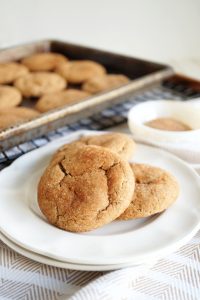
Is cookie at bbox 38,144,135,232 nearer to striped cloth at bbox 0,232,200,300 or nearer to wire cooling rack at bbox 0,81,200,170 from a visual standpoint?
striped cloth at bbox 0,232,200,300

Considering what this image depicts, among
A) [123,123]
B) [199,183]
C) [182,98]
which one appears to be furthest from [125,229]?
[182,98]

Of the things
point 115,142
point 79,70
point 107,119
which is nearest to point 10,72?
point 79,70

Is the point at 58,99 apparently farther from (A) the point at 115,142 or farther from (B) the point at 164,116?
(A) the point at 115,142

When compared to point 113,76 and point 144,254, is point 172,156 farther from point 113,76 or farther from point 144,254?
point 113,76

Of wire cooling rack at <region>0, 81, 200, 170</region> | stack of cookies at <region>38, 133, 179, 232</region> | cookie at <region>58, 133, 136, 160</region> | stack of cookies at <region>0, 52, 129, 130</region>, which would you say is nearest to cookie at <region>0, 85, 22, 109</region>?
stack of cookies at <region>0, 52, 129, 130</region>

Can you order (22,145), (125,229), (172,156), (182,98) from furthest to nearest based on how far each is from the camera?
(182,98)
(22,145)
(172,156)
(125,229)

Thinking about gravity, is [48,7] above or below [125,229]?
above
